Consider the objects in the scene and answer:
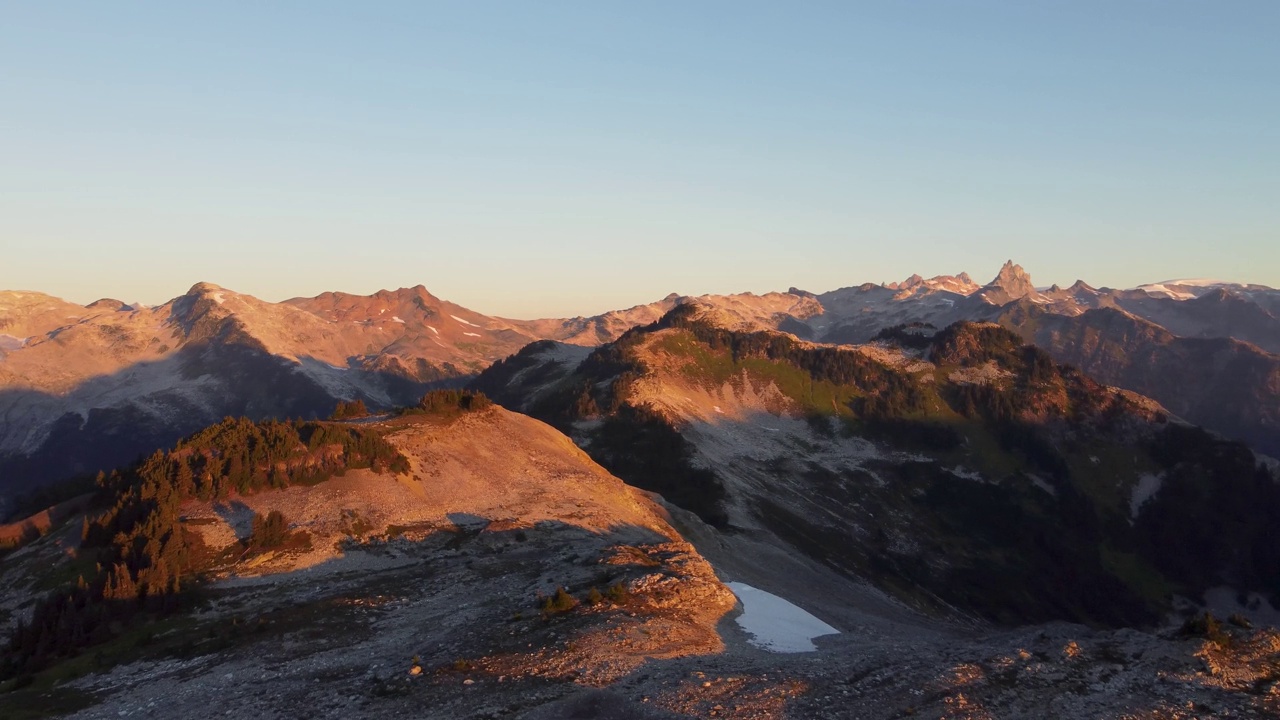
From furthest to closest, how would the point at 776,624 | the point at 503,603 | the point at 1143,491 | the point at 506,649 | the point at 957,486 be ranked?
the point at 1143,491 → the point at 957,486 → the point at 776,624 → the point at 503,603 → the point at 506,649

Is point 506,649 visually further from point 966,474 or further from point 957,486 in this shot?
point 966,474

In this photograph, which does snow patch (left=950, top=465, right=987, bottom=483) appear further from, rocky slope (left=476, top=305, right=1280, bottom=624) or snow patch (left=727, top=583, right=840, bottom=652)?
snow patch (left=727, top=583, right=840, bottom=652)

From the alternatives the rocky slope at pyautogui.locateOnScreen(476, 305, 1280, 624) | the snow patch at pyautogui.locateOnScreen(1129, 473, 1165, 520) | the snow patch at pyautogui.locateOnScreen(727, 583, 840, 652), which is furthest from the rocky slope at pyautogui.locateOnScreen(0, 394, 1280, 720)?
the snow patch at pyautogui.locateOnScreen(1129, 473, 1165, 520)

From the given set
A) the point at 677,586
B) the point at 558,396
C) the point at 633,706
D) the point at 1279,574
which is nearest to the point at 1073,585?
the point at 1279,574

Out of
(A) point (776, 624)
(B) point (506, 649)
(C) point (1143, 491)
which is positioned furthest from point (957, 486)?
(B) point (506, 649)

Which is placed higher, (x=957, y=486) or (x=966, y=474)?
(x=966, y=474)

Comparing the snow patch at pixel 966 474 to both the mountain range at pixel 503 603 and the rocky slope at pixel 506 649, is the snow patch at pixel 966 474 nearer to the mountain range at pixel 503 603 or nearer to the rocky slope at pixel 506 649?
the mountain range at pixel 503 603

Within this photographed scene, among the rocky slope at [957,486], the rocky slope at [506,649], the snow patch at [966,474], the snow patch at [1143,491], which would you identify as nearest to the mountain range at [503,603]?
the rocky slope at [506,649]

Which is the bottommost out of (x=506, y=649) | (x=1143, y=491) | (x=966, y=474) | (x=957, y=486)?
(x=1143, y=491)
